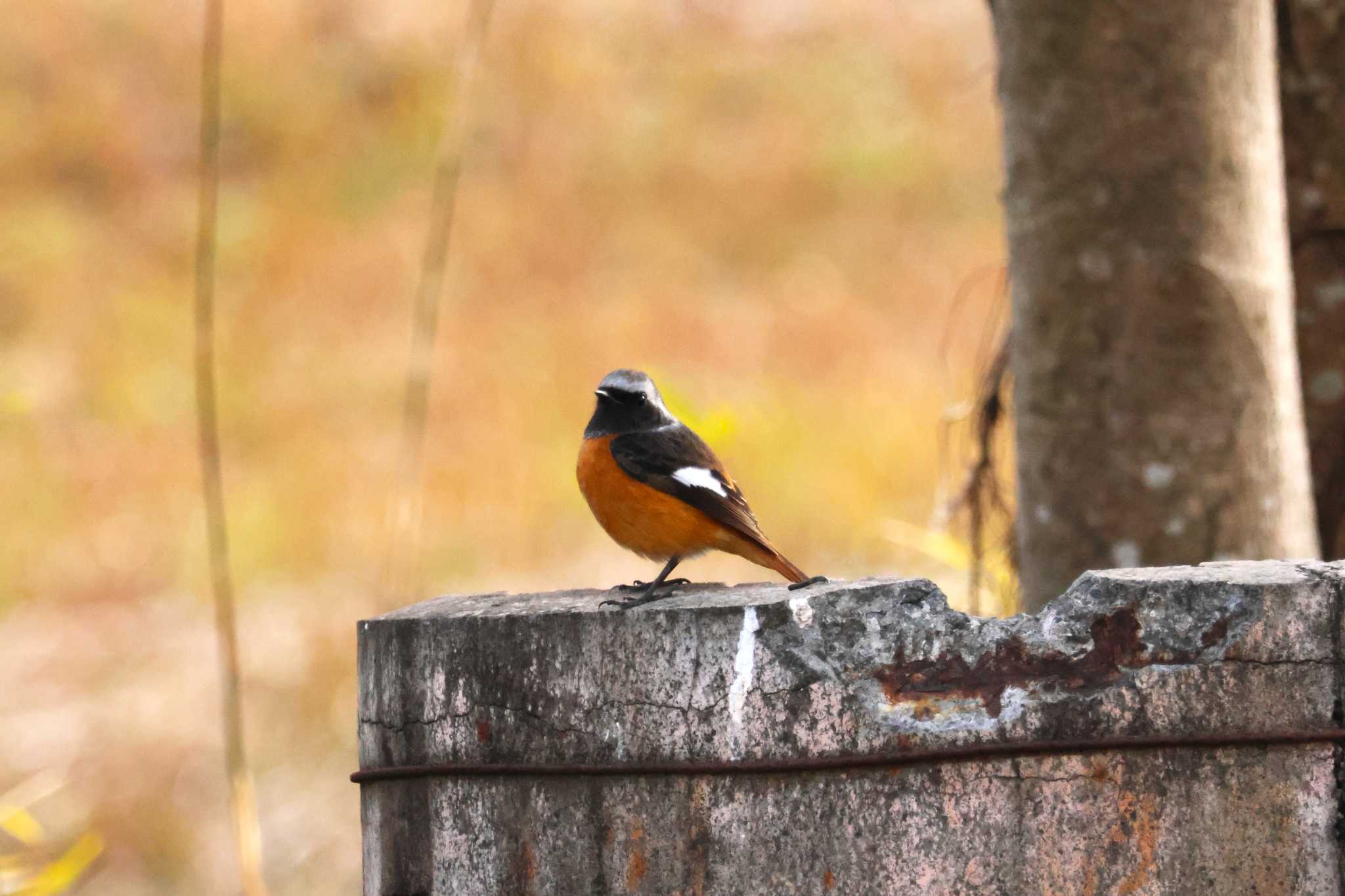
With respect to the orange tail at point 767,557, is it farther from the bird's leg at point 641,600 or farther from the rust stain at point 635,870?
the rust stain at point 635,870

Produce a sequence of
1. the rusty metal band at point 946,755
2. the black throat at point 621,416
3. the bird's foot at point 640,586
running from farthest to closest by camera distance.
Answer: the black throat at point 621,416
the bird's foot at point 640,586
the rusty metal band at point 946,755

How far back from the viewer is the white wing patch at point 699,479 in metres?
3.72

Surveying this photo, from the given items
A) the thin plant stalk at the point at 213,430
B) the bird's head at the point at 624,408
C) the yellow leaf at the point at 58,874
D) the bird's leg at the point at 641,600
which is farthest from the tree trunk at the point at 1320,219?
the yellow leaf at the point at 58,874

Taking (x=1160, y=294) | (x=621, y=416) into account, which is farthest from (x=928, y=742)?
(x=1160, y=294)

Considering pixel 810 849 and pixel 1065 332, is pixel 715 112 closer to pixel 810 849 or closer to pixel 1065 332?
pixel 1065 332

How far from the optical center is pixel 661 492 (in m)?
3.74

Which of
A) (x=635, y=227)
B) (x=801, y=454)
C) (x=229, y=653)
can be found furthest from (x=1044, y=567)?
(x=635, y=227)

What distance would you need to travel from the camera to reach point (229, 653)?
4270mm

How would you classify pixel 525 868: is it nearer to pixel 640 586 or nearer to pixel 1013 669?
pixel 640 586

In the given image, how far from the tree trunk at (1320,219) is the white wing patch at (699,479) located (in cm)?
222

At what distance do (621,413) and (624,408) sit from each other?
16 millimetres

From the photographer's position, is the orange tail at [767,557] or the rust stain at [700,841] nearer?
the rust stain at [700,841]

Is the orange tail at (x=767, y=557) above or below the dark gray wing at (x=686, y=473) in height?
below

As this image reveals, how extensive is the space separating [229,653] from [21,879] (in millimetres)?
1130
